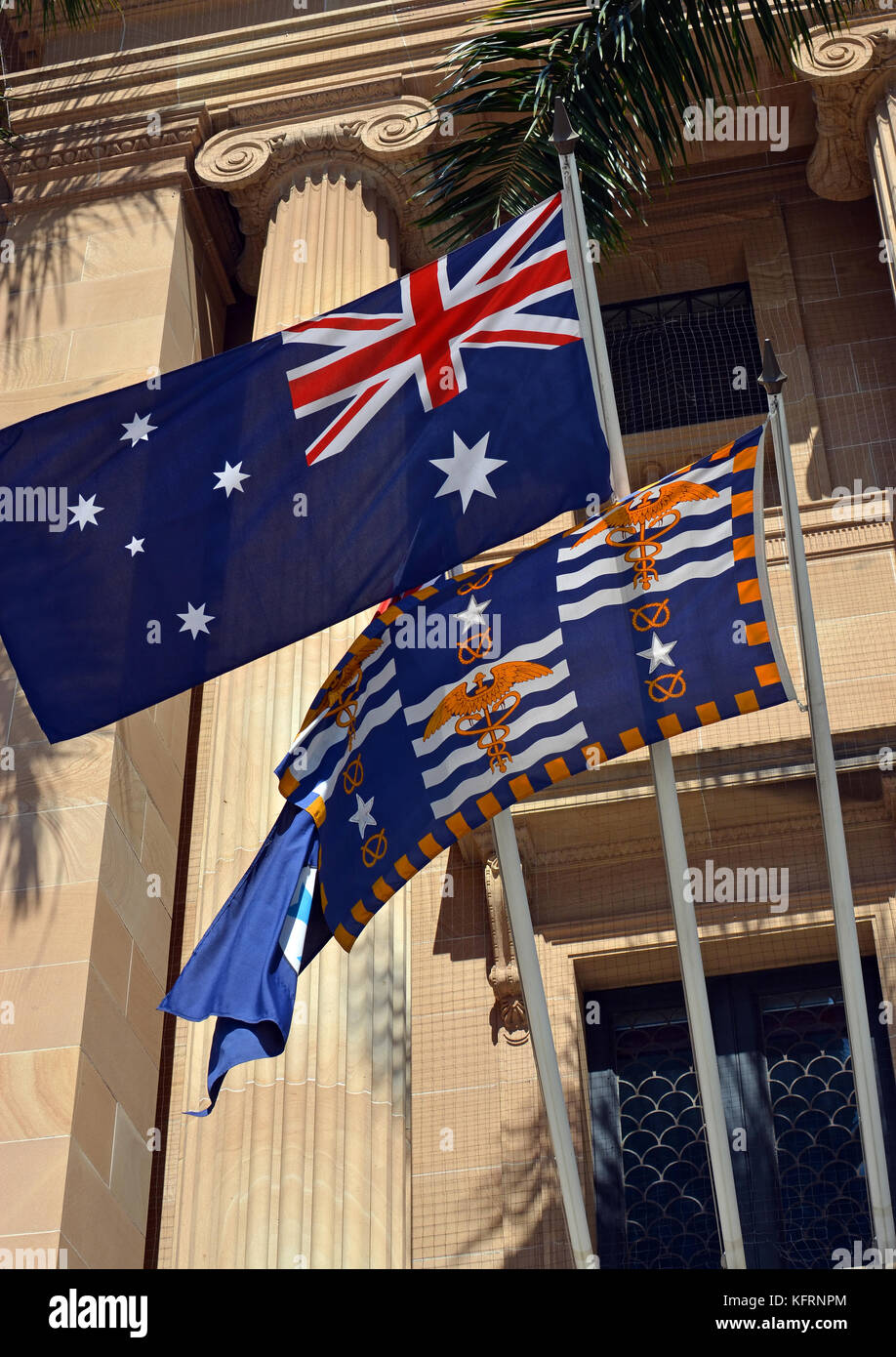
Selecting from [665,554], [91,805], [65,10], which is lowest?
[665,554]

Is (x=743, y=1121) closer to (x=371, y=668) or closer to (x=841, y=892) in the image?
(x=841, y=892)

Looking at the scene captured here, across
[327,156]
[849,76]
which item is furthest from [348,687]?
[849,76]

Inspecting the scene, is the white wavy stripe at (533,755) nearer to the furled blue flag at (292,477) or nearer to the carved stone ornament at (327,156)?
the furled blue flag at (292,477)

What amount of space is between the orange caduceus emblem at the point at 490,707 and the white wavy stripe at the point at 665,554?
493 millimetres

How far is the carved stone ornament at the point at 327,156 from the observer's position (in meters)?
16.1

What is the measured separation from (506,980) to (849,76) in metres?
8.73

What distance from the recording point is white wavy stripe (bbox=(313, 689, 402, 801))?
888cm

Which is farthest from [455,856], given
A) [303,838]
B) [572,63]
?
[572,63]

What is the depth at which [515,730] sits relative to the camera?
8.52m

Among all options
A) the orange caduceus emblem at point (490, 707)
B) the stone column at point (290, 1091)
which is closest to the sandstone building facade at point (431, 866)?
the stone column at point (290, 1091)

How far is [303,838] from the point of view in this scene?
8.86 m

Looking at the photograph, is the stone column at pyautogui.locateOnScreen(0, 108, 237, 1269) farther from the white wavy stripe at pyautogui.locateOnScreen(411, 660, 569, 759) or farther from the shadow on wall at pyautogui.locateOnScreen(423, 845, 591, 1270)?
Answer: the white wavy stripe at pyautogui.locateOnScreen(411, 660, 569, 759)
